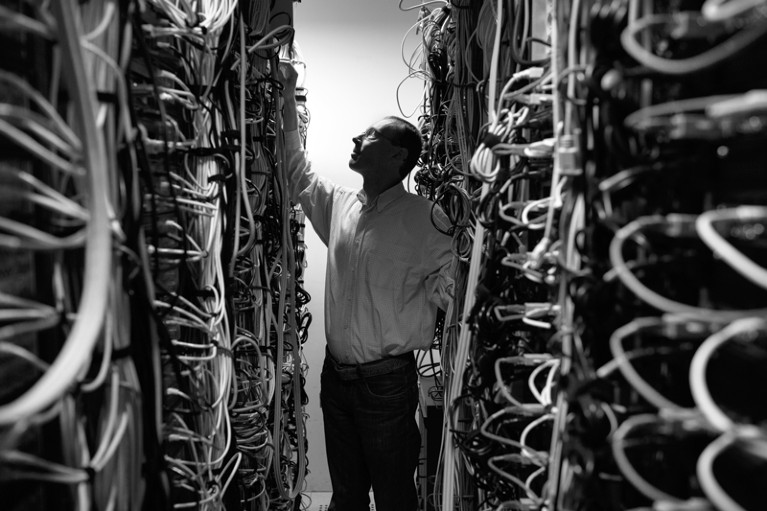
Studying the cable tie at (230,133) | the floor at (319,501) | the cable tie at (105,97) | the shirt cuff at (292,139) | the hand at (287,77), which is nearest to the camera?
the cable tie at (105,97)

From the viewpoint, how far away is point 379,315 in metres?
2.19

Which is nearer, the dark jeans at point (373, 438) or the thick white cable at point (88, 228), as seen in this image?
the thick white cable at point (88, 228)

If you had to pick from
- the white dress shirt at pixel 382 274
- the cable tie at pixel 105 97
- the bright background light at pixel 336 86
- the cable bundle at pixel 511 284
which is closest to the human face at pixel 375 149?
the white dress shirt at pixel 382 274

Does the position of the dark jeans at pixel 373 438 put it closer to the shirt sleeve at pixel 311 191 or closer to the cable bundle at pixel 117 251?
the shirt sleeve at pixel 311 191

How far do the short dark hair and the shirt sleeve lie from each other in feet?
0.99

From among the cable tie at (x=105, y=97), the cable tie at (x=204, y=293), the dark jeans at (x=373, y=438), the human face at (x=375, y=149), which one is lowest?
the dark jeans at (x=373, y=438)

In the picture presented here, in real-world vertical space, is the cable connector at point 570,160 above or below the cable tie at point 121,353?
above

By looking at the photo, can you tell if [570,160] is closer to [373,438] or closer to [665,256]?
[665,256]

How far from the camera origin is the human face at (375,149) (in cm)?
224

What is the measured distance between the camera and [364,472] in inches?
90.4

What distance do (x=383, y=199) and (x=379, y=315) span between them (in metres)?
0.41

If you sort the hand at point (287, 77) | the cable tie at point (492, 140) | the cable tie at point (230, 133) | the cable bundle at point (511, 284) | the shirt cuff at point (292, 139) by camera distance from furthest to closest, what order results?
the shirt cuff at point (292, 139) → the hand at point (287, 77) → the cable tie at point (230, 133) → the cable tie at point (492, 140) → the cable bundle at point (511, 284)

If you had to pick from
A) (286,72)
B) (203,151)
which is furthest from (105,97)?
(286,72)

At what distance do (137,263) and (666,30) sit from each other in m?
0.59
